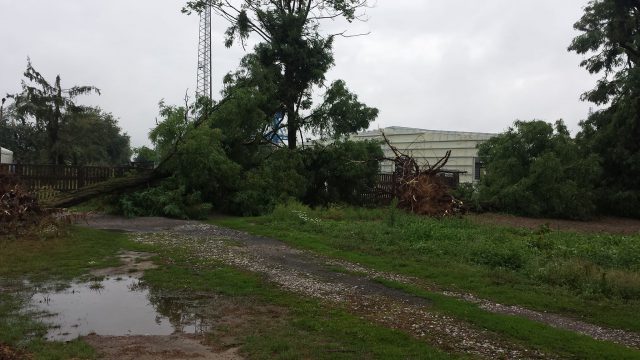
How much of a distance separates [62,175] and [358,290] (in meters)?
16.9

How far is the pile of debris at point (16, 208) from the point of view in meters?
12.8

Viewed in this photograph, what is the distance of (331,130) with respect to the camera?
24.8 meters

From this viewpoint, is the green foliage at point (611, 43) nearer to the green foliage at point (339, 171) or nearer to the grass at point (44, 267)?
the green foliage at point (339, 171)

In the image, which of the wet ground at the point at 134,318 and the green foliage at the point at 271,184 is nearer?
the wet ground at the point at 134,318

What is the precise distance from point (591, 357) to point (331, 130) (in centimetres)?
2005

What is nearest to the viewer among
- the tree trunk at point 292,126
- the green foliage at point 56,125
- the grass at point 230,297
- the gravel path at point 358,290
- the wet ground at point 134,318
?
the grass at point 230,297

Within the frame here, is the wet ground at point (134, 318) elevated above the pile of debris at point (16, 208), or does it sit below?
below

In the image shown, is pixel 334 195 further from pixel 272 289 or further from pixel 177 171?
pixel 272 289

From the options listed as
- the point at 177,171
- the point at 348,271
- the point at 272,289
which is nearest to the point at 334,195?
the point at 177,171

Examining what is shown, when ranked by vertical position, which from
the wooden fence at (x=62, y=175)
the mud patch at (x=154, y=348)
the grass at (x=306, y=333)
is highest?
the wooden fence at (x=62, y=175)

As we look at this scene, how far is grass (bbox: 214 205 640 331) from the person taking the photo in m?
7.69

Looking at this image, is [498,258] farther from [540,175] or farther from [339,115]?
[339,115]

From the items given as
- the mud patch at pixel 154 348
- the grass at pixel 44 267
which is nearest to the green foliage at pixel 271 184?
the grass at pixel 44 267

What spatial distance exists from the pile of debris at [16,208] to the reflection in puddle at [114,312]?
19.5 ft
